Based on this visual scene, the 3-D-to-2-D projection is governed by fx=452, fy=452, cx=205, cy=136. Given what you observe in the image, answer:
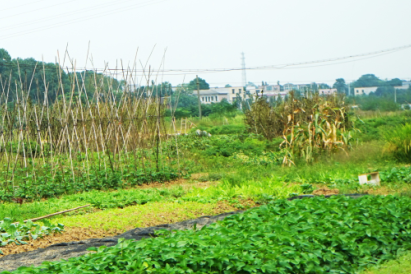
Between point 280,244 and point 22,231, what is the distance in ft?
9.73

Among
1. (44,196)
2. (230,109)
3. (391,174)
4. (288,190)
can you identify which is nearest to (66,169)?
(44,196)

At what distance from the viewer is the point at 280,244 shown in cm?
389

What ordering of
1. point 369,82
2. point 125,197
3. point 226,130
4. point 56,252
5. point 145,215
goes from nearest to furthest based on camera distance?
point 56,252 < point 145,215 < point 125,197 < point 226,130 < point 369,82

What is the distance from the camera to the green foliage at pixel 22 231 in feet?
16.0

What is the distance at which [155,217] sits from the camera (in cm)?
593

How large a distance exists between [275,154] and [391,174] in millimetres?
4112

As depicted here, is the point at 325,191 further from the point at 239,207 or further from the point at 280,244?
the point at 280,244

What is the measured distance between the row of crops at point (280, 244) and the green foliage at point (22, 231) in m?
1.52

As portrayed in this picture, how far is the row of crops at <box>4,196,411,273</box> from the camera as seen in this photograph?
3.37 m

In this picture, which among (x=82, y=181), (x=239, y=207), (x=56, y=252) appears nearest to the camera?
(x=56, y=252)

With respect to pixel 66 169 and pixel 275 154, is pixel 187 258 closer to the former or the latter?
pixel 66 169

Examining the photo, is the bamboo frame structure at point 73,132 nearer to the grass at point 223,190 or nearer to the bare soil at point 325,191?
the grass at point 223,190

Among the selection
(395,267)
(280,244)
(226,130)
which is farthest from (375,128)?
(280,244)

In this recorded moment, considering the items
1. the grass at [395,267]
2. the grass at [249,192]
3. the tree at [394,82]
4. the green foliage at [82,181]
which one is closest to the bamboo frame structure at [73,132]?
the green foliage at [82,181]
